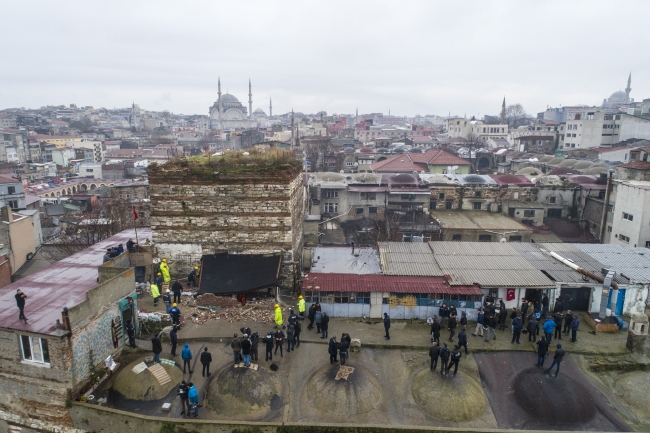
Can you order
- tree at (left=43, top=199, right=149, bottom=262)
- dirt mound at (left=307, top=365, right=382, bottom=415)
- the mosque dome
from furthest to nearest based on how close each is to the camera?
the mosque dome < tree at (left=43, top=199, right=149, bottom=262) < dirt mound at (left=307, top=365, right=382, bottom=415)

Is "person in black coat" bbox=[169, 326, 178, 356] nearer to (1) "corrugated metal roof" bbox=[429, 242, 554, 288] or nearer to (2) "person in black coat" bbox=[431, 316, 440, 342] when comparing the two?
(2) "person in black coat" bbox=[431, 316, 440, 342]

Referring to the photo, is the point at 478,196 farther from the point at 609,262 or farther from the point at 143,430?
the point at 143,430

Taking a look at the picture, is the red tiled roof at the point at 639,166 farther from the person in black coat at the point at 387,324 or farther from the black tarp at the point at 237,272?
the black tarp at the point at 237,272

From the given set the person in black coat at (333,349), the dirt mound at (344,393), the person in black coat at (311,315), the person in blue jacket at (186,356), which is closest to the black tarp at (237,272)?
the person in black coat at (311,315)

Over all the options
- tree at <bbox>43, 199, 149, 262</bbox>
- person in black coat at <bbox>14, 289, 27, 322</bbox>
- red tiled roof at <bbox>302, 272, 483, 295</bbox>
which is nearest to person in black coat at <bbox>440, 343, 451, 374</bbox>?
red tiled roof at <bbox>302, 272, 483, 295</bbox>

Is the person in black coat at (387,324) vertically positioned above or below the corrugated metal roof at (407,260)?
below

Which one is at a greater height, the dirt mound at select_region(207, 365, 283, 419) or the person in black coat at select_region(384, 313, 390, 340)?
the person in black coat at select_region(384, 313, 390, 340)
